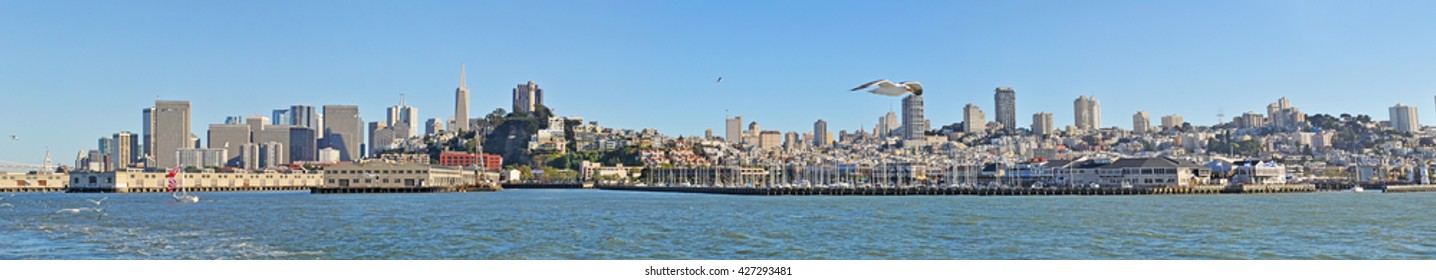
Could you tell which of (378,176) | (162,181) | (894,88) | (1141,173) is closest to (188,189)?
(162,181)

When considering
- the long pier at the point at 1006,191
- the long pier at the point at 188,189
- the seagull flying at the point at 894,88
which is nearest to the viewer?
the seagull flying at the point at 894,88

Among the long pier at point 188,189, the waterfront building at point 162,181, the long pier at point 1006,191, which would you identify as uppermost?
the waterfront building at point 162,181

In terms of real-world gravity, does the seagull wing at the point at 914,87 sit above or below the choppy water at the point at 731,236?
above

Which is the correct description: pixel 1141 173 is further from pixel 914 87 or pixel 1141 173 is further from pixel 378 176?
pixel 914 87

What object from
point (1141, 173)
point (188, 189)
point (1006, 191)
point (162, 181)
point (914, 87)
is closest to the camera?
point (914, 87)

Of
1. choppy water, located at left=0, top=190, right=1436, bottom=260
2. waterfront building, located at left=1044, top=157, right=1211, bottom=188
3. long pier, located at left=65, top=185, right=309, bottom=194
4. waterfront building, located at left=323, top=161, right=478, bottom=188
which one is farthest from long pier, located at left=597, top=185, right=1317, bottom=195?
long pier, located at left=65, top=185, right=309, bottom=194

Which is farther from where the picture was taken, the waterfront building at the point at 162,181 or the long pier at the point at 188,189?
the waterfront building at the point at 162,181

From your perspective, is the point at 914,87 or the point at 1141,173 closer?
the point at 914,87

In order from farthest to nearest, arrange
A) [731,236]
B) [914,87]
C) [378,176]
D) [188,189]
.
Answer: [188,189] → [378,176] → [731,236] → [914,87]

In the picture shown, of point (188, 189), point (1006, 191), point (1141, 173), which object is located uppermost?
point (1141, 173)

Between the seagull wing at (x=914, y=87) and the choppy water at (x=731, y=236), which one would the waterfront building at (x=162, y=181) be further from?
the seagull wing at (x=914, y=87)

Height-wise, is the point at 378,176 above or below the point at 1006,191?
above

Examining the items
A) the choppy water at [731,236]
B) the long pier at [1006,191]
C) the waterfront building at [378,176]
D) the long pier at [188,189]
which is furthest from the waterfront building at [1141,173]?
the long pier at [188,189]
